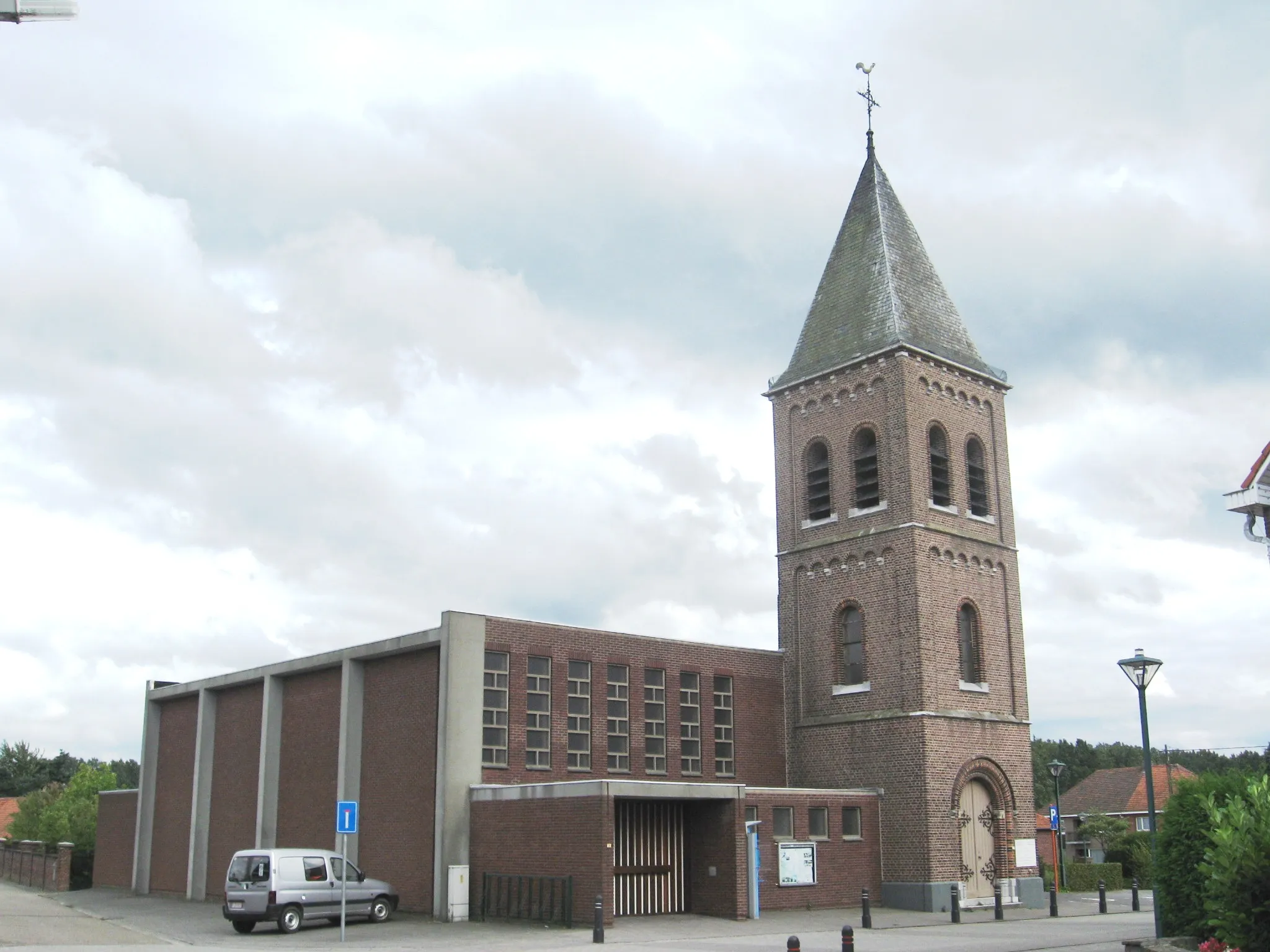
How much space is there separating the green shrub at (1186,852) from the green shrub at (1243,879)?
364cm

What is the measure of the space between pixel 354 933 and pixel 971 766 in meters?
17.2

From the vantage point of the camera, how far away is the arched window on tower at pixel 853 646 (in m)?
35.5

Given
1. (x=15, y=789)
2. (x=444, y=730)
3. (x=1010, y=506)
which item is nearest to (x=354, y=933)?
(x=444, y=730)

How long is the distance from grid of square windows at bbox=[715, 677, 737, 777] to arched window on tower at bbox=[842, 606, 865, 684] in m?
3.41

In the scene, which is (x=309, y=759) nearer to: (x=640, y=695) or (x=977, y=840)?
(x=640, y=695)

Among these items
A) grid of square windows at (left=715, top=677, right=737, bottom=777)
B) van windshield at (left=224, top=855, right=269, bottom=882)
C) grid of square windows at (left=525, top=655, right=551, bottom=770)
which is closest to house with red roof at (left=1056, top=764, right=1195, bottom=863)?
grid of square windows at (left=715, top=677, right=737, bottom=777)

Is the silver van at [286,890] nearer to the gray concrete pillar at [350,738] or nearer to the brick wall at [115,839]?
the gray concrete pillar at [350,738]

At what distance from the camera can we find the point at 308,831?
3412cm

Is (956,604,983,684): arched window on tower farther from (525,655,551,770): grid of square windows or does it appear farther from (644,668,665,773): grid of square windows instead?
(525,655,551,770): grid of square windows

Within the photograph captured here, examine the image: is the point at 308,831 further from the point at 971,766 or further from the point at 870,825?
the point at 971,766

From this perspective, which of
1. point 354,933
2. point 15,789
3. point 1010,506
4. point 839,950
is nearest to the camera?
point 839,950

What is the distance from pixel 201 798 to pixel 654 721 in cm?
1545

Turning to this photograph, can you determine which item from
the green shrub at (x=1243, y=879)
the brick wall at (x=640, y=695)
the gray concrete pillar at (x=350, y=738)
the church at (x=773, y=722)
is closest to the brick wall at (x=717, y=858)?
the church at (x=773, y=722)

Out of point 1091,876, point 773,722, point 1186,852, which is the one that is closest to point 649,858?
point 773,722
